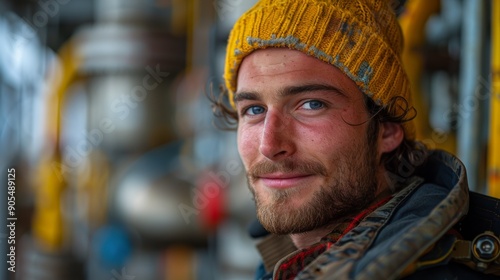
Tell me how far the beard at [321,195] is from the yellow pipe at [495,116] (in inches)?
13.7

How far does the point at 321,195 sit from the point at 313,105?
172mm

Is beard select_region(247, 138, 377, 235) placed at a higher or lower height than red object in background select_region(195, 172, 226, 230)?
higher

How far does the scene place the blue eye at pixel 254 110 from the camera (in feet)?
3.95

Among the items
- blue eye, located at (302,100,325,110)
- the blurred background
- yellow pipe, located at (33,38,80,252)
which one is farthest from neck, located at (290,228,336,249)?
yellow pipe, located at (33,38,80,252)

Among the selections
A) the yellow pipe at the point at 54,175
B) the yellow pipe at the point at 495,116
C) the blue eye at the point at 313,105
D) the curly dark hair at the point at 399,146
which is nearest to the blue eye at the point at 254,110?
the blue eye at the point at 313,105

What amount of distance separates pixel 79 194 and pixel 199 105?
0.91m

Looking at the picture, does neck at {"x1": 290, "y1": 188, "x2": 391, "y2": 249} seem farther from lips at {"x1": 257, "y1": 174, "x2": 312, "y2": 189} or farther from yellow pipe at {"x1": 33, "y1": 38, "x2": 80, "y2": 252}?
yellow pipe at {"x1": 33, "y1": 38, "x2": 80, "y2": 252}

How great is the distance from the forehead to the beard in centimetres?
13

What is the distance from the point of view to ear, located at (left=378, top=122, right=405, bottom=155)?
123 centimetres

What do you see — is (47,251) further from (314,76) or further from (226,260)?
(314,76)

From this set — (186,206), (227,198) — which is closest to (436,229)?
(227,198)

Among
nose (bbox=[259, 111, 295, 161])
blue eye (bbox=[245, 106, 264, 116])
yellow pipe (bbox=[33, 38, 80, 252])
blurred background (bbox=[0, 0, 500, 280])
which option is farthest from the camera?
yellow pipe (bbox=[33, 38, 80, 252])

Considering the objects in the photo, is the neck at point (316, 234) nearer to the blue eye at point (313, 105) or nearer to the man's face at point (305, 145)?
the man's face at point (305, 145)

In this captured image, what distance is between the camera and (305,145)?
110cm
